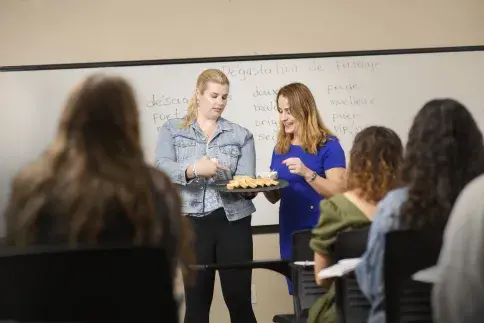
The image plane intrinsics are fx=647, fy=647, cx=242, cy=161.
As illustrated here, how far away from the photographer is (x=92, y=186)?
49.7 inches

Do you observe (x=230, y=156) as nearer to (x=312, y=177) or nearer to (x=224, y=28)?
(x=312, y=177)

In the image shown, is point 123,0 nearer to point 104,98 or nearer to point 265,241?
point 265,241

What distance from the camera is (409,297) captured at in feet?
4.52

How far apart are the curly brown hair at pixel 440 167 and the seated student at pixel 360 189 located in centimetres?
6

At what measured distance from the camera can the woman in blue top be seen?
1676 mm

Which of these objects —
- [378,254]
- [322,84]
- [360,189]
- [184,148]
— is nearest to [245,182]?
[184,148]

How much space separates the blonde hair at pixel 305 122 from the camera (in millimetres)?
1717

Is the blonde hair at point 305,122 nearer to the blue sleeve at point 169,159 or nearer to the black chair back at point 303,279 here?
the black chair back at point 303,279

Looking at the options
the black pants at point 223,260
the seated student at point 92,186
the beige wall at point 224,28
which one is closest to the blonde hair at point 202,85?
the black pants at point 223,260

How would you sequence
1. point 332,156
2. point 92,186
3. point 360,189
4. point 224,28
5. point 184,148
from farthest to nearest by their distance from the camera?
1. point 224,28
2. point 332,156
3. point 184,148
4. point 360,189
5. point 92,186

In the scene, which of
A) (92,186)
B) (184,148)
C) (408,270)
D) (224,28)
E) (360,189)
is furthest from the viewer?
(224,28)

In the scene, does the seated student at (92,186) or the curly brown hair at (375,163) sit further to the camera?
the curly brown hair at (375,163)

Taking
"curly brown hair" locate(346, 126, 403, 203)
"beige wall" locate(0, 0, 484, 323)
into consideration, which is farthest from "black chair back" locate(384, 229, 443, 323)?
"beige wall" locate(0, 0, 484, 323)

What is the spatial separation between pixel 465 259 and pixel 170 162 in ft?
2.23
